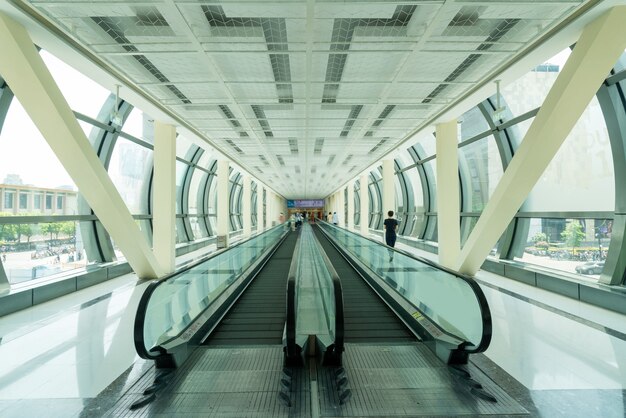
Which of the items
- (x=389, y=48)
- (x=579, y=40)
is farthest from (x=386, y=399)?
(x=579, y=40)

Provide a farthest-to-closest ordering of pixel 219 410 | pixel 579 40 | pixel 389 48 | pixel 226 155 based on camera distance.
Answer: pixel 226 155 < pixel 389 48 < pixel 579 40 < pixel 219 410

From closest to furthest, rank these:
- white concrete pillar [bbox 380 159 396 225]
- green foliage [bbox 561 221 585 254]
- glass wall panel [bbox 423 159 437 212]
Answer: green foliage [bbox 561 221 585 254]
white concrete pillar [bbox 380 159 396 225]
glass wall panel [bbox 423 159 437 212]

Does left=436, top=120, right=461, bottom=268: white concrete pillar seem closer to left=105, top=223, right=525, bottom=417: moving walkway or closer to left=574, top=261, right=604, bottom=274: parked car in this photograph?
left=574, top=261, right=604, bottom=274: parked car

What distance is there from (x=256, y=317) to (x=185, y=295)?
5.23 feet

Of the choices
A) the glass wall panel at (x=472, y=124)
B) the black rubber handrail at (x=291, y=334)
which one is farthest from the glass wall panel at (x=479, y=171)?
the black rubber handrail at (x=291, y=334)

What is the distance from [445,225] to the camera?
9.59m

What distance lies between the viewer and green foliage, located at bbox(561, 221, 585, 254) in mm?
7622

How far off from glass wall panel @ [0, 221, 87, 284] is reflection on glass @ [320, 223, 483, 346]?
7918 millimetres

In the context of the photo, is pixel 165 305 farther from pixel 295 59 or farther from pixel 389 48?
pixel 389 48

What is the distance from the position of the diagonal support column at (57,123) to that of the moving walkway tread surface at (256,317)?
3.32 metres

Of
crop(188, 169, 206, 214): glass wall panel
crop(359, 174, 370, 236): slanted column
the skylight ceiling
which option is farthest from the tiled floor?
crop(359, 174, 370, 236): slanted column

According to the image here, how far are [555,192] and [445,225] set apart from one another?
111 inches

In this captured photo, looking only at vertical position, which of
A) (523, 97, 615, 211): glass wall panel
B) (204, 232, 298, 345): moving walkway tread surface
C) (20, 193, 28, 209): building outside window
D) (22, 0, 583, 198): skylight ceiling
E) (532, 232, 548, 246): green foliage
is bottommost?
(204, 232, 298, 345): moving walkway tread surface

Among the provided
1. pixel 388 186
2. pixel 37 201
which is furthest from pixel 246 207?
pixel 37 201
